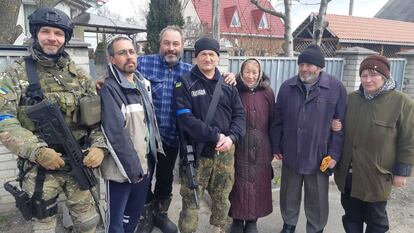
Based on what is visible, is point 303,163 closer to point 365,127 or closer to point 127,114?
point 365,127

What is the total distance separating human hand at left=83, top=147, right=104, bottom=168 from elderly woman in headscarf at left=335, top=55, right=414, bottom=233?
6.95 ft

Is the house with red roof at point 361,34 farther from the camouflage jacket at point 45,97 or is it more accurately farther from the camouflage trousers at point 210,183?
the camouflage jacket at point 45,97

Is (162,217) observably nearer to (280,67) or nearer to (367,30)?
(280,67)

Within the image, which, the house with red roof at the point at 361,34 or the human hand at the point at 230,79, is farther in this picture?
the house with red roof at the point at 361,34

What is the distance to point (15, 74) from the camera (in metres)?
2.10

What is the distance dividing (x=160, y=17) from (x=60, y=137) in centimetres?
1025

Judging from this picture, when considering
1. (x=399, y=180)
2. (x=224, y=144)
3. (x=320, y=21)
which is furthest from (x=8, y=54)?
(x=320, y=21)

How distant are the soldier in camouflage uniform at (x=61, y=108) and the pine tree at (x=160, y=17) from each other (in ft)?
31.2

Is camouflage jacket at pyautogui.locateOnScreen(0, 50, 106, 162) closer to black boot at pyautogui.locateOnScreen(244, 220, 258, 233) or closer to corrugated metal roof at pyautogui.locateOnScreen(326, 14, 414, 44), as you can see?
black boot at pyautogui.locateOnScreen(244, 220, 258, 233)

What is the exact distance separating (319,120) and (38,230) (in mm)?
2407

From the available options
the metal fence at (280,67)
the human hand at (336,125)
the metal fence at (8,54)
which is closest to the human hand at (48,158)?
the metal fence at (8,54)

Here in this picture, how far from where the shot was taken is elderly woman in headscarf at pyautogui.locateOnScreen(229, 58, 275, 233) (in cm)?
291

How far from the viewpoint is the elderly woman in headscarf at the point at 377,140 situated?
8.38ft

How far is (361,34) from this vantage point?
17109 millimetres
